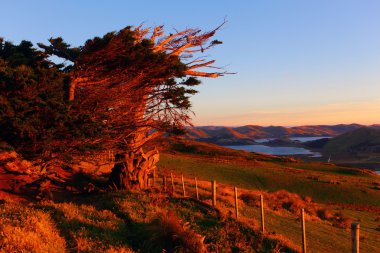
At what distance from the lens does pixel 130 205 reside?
14797 mm

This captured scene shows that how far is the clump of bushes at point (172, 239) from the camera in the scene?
10242 mm

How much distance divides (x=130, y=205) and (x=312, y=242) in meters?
8.40

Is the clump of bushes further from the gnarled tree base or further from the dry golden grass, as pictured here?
the gnarled tree base

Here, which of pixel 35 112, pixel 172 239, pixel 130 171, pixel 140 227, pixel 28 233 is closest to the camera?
pixel 28 233

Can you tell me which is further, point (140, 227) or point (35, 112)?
point (35, 112)

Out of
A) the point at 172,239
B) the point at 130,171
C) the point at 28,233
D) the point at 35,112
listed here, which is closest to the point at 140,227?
the point at 172,239

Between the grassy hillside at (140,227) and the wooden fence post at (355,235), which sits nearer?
the wooden fence post at (355,235)

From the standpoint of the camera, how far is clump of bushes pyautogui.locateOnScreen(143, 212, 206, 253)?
10.2 meters

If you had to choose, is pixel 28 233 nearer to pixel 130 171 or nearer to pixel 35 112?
pixel 35 112

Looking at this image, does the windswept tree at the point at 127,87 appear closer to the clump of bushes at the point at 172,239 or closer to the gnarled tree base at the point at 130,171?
the gnarled tree base at the point at 130,171

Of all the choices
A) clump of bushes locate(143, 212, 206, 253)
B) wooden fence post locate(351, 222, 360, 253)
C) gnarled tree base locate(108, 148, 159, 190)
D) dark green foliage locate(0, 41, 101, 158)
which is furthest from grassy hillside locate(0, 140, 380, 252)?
wooden fence post locate(351, 222, 360, 253)

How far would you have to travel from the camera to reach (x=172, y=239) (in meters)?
10.7

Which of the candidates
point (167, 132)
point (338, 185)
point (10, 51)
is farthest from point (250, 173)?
point (10, 51)

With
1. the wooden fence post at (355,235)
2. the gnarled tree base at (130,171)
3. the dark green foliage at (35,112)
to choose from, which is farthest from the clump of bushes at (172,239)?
the gnarled tree base at (130,171)
